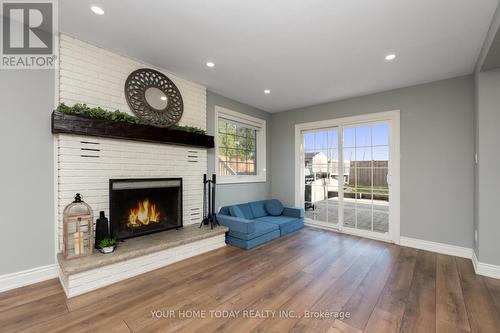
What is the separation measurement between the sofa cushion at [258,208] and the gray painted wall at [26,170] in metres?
3.27

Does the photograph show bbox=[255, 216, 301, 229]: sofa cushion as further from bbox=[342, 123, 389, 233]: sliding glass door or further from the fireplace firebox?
the fireplace firebox

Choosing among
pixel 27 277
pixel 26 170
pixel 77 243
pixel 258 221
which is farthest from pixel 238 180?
pixel 27 277

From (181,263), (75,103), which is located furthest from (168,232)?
(75,103)

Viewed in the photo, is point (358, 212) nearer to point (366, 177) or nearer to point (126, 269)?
point (366, 177)

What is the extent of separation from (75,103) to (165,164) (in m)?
1.35

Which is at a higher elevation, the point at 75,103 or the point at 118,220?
the point at 75,103

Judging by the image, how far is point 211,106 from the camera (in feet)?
13.9

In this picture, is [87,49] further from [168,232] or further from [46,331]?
[46,331]

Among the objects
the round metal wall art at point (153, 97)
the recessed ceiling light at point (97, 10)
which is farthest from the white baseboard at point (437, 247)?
the recessed ceiling light at point (97, 10)

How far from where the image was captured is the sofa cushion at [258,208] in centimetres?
477

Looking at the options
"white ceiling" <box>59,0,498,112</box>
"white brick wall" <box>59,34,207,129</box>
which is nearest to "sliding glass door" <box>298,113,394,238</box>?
"white ceiling" <box>59,0,498,112</box>

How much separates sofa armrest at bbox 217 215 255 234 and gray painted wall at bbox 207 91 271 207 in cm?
52

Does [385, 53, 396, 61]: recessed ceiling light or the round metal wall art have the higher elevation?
[385, 53, 396, 61]: recessed ceiling light

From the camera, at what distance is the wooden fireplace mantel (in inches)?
96.0
